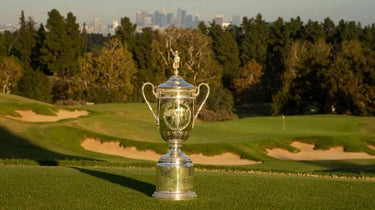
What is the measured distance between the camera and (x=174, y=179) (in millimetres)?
10750

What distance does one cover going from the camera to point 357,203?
36.0 ft

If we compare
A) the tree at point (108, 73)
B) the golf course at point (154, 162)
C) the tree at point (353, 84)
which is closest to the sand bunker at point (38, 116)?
the golf course at point (154, 162)

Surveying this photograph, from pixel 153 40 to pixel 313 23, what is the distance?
33.4 metres

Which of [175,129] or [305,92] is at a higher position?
[175,129]

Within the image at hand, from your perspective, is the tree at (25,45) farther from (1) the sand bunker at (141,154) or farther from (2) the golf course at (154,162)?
(1) the sand bunker at (141,154)

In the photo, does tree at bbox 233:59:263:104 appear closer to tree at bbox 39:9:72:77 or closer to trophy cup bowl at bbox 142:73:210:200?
tree at bbox 39:9:72:77

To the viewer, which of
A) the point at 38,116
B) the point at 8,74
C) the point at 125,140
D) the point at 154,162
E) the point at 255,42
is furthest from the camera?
the point at 255,42

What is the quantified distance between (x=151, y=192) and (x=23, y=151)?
1382 cm

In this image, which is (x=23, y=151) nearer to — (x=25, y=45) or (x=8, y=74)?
(x=8, y=74)

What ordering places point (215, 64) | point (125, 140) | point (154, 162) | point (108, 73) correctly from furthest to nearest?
point (215, 64)
point (108, 73)
point (125, 140)
point (154, 162)

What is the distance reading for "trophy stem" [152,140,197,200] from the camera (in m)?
10.8

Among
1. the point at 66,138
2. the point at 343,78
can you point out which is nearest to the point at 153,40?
the point at 343,78

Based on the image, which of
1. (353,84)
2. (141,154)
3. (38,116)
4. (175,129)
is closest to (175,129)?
(175,129)

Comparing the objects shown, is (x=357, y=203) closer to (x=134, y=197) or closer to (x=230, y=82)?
(x=134, y=197)
